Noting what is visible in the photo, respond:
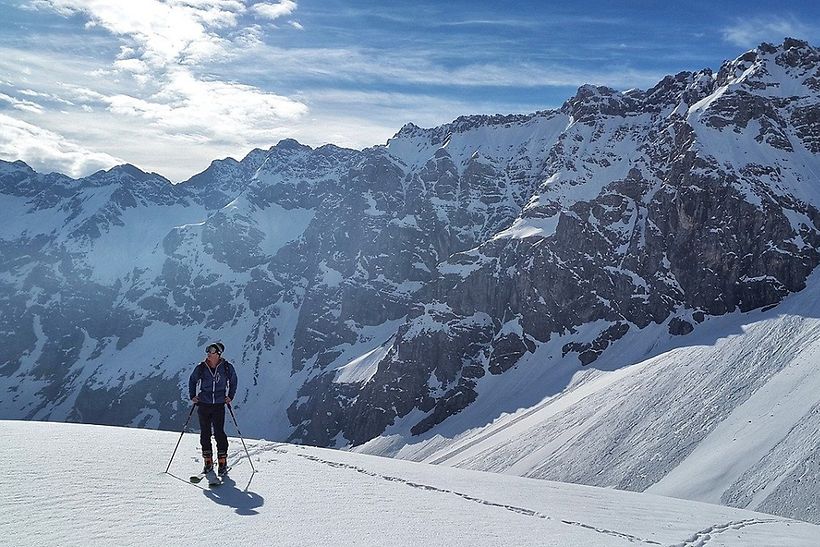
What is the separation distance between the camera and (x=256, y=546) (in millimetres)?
8992

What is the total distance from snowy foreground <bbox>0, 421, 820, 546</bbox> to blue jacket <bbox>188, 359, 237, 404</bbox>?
1.67 m

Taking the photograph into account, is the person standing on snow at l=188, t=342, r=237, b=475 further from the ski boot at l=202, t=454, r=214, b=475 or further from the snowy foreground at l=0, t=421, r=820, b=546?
the snowy foreground at l=0, t=421, r=820, b=546

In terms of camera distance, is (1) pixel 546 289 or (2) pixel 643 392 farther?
(1) pixel 546 289

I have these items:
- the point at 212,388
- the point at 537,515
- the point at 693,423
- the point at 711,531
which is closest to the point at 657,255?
the point at 693,423

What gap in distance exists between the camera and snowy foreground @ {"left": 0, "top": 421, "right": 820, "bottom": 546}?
9.66m

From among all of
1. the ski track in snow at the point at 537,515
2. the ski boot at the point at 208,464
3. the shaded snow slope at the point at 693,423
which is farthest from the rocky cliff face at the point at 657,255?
the ski boot at the point at 208,464

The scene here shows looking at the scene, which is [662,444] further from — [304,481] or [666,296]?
[304,481]

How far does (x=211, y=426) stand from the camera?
1473cm

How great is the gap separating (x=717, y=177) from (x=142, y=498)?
174639 mm

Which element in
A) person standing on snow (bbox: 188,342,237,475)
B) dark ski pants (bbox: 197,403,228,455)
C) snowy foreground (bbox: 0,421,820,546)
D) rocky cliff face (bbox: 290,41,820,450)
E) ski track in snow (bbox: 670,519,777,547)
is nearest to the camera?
snowy foreground (bbox: 0,421,820,546)

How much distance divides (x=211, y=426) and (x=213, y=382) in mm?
1021

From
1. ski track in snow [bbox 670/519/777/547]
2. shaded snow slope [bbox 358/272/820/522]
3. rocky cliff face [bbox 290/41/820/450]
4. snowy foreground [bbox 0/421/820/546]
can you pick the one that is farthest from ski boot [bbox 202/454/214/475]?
rocky cliff face [bbox 290/41/820/450]

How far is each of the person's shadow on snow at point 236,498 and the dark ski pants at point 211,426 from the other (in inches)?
47.7

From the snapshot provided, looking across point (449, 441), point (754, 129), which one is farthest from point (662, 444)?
point (754, 129)
